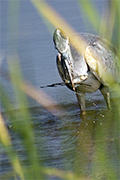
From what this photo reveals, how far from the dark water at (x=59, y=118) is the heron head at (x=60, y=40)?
10.1 inches

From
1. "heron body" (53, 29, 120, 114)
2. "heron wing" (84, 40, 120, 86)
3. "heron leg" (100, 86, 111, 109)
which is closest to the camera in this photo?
"heron body" (53, 29, 120, 114)

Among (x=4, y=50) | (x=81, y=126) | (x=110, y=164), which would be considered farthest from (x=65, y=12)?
(x=110, y=164)

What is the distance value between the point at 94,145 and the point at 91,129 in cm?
75

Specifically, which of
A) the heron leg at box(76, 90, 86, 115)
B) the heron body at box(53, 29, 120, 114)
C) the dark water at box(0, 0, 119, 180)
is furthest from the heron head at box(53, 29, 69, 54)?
the heron leg at box(76, 90, 86, 115)

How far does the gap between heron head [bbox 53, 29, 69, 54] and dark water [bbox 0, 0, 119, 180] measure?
26cm

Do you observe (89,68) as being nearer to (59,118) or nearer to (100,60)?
(100,60)

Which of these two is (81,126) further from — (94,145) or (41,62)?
(41,62)

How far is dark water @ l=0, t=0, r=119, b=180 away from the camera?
4.16 meters

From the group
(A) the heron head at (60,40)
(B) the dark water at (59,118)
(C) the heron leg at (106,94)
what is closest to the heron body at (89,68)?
(C) the heron leg at (106,94)

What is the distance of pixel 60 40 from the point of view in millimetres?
4520

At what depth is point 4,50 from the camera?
7.53 metres

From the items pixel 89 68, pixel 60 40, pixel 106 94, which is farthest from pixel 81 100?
pixel 60 40

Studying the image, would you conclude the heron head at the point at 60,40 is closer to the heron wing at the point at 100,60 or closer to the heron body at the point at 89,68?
the heron body at the point at 89,68

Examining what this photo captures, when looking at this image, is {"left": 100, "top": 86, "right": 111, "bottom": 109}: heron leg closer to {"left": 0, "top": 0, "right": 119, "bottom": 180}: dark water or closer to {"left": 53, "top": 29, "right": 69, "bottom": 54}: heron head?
{"left": 0, "top": 0, "right": 119, "bottom": 180}: dark water
